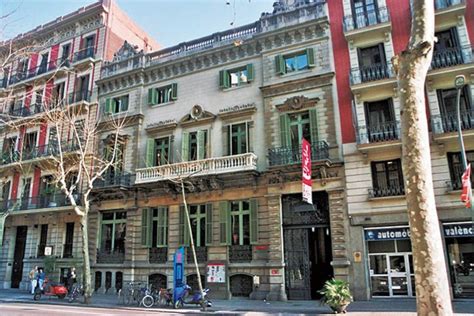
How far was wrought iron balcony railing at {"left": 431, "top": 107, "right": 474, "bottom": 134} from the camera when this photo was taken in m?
16.4

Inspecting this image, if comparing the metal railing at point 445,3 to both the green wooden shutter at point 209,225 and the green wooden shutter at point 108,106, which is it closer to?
the green wooden shutter at point 209,225

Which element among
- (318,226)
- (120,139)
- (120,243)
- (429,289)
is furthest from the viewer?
(120,139)

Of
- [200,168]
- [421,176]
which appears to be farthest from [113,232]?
[421,176]

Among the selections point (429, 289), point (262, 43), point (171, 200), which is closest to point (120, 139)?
point (171, 200)

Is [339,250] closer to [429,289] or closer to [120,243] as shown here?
[429,289]

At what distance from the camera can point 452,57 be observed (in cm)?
1738

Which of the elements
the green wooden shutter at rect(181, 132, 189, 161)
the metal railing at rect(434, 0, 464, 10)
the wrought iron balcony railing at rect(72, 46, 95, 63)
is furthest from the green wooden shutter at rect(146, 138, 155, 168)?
the metal railing at rect(434, 0, 464, 10)

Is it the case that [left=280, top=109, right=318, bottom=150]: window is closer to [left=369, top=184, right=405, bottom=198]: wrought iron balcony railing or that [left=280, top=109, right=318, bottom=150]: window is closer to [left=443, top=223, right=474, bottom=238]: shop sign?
[left=369, top=184, right=405, bottom=198]: wrought iron balcony railing

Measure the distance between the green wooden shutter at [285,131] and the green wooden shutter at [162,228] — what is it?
27.8ft

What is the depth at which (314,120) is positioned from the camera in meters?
19.6

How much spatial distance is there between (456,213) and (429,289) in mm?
12123

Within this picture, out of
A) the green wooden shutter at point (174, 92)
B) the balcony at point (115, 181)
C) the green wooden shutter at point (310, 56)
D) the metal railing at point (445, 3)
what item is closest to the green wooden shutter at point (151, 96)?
the green wooden shutter at point (174, 92)

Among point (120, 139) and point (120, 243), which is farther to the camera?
point (120, 139)

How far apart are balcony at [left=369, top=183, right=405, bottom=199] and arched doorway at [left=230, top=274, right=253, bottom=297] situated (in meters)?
7.71
